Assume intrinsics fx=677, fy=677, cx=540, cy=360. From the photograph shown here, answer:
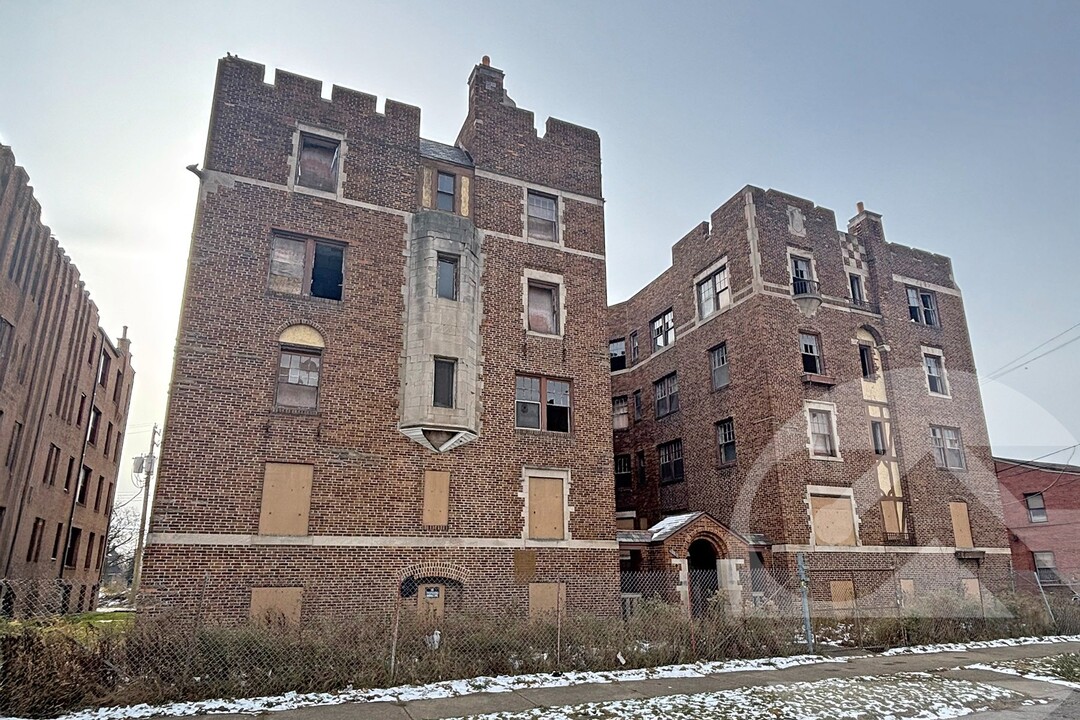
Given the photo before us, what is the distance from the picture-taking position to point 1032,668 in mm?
14258

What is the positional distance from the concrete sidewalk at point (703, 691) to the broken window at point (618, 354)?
A: 65.8 ft

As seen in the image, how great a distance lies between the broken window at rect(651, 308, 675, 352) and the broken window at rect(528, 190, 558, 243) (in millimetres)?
10266

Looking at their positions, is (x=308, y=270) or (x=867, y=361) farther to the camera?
(x=867, y=361)

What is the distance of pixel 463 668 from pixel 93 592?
35193 mm

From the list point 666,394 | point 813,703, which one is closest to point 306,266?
point 813,703

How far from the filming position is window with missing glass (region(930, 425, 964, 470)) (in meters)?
27.0

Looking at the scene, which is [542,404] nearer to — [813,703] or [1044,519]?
[813,703]

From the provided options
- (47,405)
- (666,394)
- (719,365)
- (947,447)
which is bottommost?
(947,447)

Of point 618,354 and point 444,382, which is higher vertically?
point 618,354

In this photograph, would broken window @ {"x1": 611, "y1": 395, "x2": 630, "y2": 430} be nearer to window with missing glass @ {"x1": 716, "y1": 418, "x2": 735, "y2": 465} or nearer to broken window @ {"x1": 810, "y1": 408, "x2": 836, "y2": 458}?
window with missing glass @ {"x1": 716, "y1": 418, "x2": 735, "y2": 465}

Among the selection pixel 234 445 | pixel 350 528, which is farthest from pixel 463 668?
pixel 234 445

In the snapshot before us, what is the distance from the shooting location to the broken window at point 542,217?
71.9ft

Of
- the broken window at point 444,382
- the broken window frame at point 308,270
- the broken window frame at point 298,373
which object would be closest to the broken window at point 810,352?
the broken window at point 444,382

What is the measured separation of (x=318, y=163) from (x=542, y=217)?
7055 millimetres
